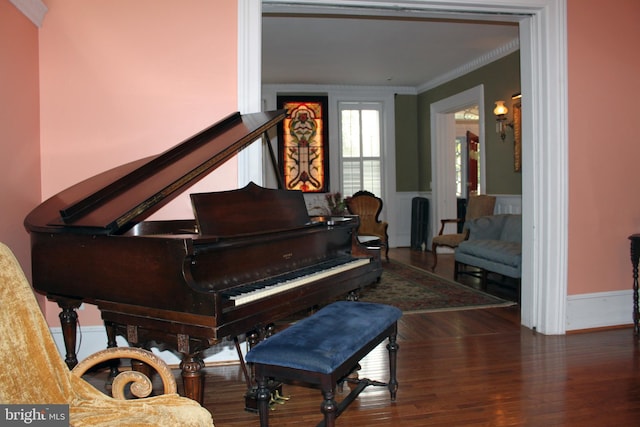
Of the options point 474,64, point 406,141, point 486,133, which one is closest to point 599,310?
point 486,133

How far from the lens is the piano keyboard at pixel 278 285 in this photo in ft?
6.39

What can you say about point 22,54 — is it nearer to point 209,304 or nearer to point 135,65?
point 135,65

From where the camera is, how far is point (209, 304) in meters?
1.79

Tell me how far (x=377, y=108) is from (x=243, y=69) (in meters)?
6.41

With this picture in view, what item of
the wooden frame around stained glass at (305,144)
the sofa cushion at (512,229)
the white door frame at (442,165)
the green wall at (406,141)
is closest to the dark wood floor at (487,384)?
the sofa cushion at (512,229)

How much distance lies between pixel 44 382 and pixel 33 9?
2.42 meters

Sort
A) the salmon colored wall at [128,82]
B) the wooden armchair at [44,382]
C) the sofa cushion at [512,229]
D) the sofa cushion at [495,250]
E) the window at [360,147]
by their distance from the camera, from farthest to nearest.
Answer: the window at [360,147], the sofa cushion at [512,229], the sofa cushion at [495,250], the salmon colored wall at [128,82], the wooden armchair at [44,382]

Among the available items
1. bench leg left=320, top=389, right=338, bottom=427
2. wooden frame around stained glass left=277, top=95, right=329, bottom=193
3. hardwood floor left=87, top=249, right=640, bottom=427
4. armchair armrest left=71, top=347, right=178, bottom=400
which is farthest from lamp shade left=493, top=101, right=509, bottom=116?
armchair armrest left=71, top=347, right=178, bottom=400

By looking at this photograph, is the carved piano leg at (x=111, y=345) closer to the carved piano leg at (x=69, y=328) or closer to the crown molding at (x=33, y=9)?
the carved piano leg at (x=69, y=328)

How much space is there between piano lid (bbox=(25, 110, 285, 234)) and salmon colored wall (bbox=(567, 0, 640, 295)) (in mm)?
2585

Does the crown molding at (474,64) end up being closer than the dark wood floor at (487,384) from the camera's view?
No

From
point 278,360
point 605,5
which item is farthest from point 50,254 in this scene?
point 605,5

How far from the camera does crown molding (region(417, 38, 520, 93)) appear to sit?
6570 millimetres

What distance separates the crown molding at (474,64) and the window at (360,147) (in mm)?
1065
